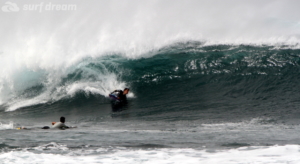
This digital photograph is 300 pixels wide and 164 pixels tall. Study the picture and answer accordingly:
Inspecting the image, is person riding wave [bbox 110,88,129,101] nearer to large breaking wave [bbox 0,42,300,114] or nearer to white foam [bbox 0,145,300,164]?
large breaking wave [bbox 0,42,300,114]

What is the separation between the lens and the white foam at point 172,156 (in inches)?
260

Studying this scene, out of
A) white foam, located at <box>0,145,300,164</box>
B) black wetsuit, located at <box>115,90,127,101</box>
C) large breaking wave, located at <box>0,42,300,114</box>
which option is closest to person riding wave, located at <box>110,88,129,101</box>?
black wetsuit, located at <box>115,90,127,101</box>

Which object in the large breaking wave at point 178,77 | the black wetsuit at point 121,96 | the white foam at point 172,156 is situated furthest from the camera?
the black wetsuit at point 121,96

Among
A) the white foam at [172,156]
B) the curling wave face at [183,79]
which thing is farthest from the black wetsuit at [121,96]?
the white foam at [172,156]

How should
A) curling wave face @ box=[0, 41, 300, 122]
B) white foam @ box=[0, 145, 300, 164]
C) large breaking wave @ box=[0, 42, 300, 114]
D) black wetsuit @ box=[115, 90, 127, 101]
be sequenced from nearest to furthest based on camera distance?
1. white foam @ box=[0, 145, 300, 164]
2. curling wave face @ box=[0, 41, 300, 122]
3. large breaking wave @ box=[0, 42, 300, 114]
4. black wetsuit @ box=[115, 90, 127, 101]

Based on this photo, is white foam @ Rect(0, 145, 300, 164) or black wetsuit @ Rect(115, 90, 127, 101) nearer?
white foam @ Rect(0, 145, 300, 164)

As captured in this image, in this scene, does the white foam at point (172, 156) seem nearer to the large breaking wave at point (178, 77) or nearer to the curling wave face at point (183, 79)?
the curling wave face at point (183, 79)

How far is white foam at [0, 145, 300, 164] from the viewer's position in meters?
6.59

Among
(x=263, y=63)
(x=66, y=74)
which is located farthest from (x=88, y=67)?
(x=263, y=63)

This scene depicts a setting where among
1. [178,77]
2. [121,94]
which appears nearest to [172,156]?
[121,94]

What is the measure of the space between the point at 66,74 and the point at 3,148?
1268cm

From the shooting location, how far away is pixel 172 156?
703 cm

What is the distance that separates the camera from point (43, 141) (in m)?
8.30

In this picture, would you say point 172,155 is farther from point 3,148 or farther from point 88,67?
point 88,67
